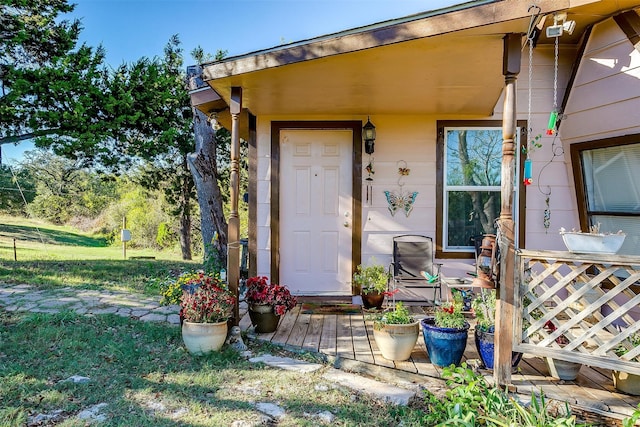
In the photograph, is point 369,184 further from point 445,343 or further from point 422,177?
point 445,343

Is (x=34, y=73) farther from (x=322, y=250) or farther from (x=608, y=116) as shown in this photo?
(x=608, y=116)

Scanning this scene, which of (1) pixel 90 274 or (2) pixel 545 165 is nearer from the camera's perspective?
(2) pixel 545 165

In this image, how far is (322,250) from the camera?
4750mm

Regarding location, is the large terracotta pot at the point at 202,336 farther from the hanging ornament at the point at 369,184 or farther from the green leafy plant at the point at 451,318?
the hanging ornament at the point at 369,184

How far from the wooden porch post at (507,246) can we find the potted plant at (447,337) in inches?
12.1

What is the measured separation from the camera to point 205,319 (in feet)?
10.5

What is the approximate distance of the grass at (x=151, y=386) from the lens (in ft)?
7.49

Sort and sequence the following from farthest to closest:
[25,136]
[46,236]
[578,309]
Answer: [46,236]
[25,136]
[578,309]

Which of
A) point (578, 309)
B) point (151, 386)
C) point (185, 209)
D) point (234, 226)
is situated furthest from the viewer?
point (185, 209)

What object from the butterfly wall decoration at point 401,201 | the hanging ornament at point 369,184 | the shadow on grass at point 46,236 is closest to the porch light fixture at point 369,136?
the hanging ornament at point 369,184

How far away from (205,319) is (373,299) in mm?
1868

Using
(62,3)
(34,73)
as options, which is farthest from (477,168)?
(62,3)

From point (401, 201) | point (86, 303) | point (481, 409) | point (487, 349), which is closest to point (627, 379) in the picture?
point (487, 349)

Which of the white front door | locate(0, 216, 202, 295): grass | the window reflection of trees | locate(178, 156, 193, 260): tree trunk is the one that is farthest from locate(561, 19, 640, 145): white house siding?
locate(178, 156, 193, 260): tree trunk
